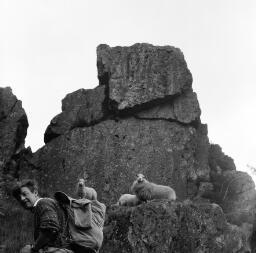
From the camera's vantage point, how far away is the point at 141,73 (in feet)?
97.1

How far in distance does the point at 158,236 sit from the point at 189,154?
344 inches

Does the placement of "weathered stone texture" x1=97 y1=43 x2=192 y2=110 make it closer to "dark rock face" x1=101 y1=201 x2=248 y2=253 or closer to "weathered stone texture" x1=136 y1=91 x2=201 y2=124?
"weathered stone texture" x1=136 y1=91 x2=201 y2=124

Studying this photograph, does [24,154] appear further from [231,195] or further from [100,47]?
[231,195]

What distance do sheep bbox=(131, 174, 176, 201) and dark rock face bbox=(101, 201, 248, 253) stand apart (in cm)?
126

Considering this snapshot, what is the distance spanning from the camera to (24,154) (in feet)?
95.0

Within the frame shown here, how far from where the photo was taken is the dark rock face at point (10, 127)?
28109mm

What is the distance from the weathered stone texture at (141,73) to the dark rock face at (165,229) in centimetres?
949

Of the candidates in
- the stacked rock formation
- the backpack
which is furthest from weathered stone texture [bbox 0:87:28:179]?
the backpack

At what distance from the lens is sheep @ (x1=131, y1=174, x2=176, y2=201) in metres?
20.8

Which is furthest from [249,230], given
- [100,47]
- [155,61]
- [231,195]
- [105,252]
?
[100,47]

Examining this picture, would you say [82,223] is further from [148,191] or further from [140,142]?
[140,142]

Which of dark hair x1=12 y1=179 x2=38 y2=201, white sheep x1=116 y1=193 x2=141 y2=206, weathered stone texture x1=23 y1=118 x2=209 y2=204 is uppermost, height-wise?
weathered stone texture x1=23 y1=118 x2=209 y2=204

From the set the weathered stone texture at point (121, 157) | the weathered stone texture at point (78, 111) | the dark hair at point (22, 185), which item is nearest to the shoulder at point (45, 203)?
the dark hair at point (22, 185)

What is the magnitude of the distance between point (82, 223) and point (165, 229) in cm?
1170
